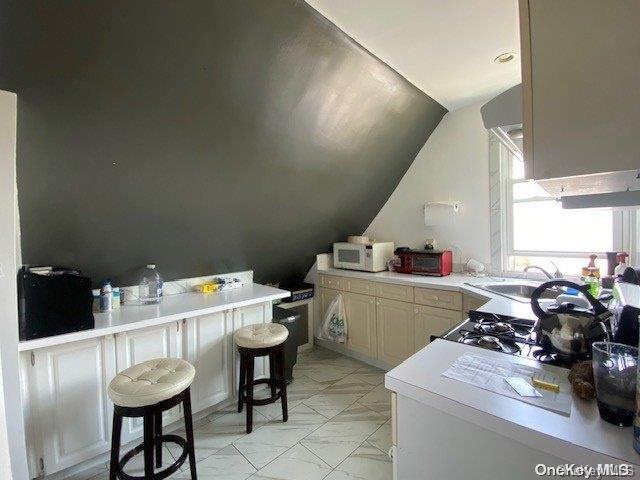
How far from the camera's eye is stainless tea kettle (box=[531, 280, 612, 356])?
3.53 ft

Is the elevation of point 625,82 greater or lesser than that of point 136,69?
lesser

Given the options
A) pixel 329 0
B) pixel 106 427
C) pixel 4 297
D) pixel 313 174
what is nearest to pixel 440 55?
pixel 329 0

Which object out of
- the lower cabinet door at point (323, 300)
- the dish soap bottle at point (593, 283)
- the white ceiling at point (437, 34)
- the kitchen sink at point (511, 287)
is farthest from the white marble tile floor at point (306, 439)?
the white ceiling at point (437, 34)

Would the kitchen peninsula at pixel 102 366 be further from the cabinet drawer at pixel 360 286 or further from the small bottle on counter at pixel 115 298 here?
the cabinet drawer at pixel 360 286

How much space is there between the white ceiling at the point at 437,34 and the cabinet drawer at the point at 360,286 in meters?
1.79

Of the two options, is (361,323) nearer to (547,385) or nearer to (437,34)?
(547,385)

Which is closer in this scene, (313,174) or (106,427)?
(106,427)

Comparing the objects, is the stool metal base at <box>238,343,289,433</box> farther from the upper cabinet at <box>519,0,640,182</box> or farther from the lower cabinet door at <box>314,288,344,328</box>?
the upper cabinet at <box>519,0,640,182</box>

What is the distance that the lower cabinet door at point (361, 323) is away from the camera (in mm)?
3053

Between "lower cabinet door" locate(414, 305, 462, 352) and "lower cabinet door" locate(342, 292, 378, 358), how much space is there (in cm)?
47

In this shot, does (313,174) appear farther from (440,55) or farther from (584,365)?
(584,365)

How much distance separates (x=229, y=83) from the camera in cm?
161

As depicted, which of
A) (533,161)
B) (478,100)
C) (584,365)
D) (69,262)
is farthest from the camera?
(478,100)

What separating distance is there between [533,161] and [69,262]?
2.38m
